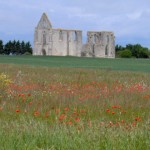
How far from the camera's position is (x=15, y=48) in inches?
5625

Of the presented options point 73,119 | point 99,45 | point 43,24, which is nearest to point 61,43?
point 43,24

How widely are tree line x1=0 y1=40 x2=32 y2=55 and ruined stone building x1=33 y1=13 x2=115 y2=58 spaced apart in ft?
49.4

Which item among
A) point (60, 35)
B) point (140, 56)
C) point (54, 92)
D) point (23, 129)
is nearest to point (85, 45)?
point (60, 35)

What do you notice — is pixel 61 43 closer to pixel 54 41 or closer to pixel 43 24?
pixel 54 41

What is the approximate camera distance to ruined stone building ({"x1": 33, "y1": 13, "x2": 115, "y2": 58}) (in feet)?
411

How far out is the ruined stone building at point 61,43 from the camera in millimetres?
125125

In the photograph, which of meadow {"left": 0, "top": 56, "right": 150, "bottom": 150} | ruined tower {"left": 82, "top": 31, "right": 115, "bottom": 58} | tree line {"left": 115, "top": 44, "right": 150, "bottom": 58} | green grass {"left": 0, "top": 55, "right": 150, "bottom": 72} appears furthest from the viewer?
tree line {"left": 115, "top": 44, "right": 150, "bottom": 58}

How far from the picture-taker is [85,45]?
13150 centimetres

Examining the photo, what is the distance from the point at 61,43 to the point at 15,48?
21915 millimetres

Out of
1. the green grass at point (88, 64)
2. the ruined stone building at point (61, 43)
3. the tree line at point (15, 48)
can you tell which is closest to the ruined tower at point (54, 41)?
the ruined stone building at point (61, 43)

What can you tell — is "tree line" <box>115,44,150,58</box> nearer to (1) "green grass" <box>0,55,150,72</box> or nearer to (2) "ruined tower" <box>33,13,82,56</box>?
(2) "ruined tower" <box>33,13,82,56</box>

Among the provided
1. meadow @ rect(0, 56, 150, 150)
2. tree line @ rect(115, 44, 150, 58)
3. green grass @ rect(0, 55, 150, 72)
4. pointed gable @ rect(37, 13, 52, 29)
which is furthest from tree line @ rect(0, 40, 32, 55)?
meadow @ rect(0, 56, 150, 150)

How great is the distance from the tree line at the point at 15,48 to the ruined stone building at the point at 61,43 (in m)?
15.0

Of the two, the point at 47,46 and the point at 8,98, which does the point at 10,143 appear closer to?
the point at 8,98
